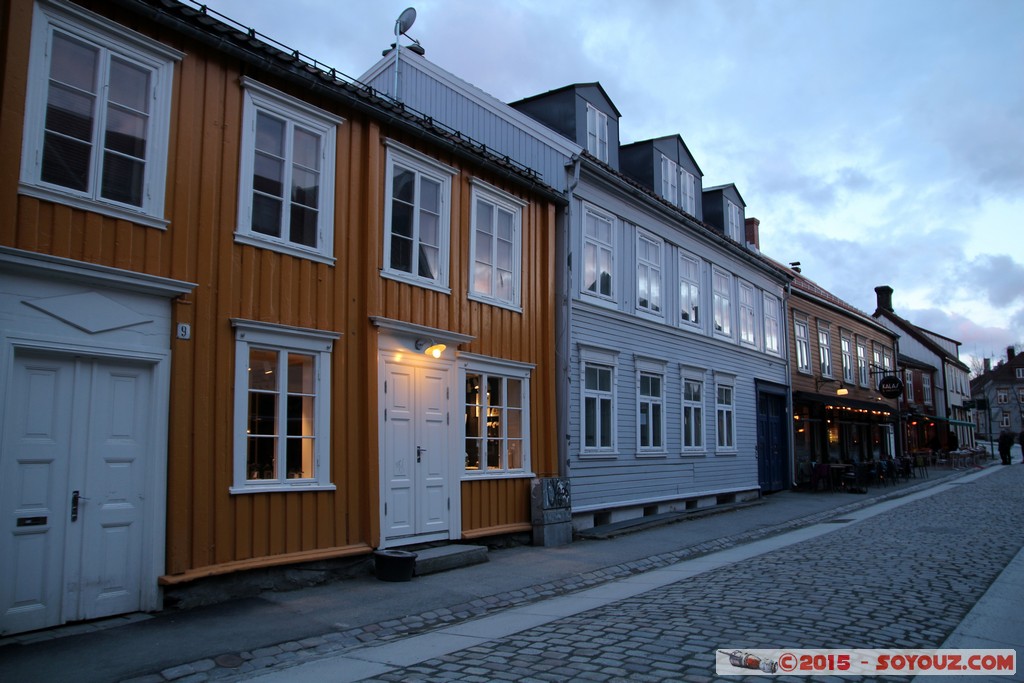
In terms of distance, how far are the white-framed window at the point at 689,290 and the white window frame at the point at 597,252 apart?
3.41 m

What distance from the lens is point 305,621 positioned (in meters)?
7.68

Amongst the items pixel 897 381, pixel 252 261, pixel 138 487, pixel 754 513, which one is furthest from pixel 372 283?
pixel 897 381

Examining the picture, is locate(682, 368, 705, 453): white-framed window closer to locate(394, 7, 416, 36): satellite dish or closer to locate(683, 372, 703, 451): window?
locate(683, 372, 703, 451): window

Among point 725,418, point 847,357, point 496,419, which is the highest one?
point 847,357

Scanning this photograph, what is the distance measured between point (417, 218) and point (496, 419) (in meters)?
3.54

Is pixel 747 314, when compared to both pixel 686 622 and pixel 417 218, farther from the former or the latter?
pixel 686 622

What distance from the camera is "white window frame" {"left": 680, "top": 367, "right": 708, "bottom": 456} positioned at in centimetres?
1855

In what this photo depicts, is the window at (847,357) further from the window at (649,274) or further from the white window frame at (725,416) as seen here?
the window at (649,274)

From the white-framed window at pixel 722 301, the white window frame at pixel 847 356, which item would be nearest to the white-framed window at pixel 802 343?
the white window frame at pixel 847 356

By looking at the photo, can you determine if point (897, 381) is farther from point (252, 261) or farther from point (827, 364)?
point (252, 261)

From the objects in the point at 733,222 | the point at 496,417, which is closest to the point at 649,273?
the point at 496,417

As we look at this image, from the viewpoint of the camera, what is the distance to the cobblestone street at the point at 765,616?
6066 millimetres

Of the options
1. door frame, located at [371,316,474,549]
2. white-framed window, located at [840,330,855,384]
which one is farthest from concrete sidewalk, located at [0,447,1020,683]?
white-framed window, located at [840,330,855,384]

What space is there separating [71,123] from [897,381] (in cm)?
3148
